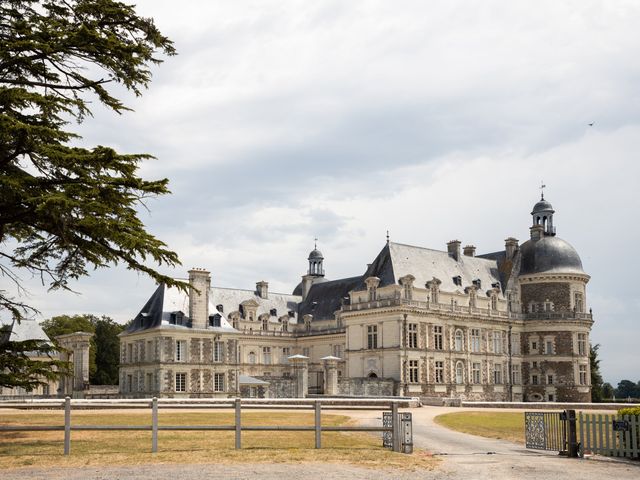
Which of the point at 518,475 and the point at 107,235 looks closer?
the point at 518,475

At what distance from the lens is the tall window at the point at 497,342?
63.1 meters

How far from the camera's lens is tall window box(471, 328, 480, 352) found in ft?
201

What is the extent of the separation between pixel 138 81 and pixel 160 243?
4820mm

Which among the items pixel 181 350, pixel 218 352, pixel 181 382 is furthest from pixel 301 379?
pixel 181 350

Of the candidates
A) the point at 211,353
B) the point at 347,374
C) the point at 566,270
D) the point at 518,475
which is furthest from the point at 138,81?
the point at 566,270

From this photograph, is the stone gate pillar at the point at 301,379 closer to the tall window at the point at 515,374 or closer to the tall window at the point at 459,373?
the tall window at the point at 459,373

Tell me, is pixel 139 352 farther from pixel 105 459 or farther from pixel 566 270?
pixel 105 459

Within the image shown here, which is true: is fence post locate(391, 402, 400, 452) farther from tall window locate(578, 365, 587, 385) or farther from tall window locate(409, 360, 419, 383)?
tall window locate(578, 365, 587, 385)

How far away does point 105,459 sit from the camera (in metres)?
15.4

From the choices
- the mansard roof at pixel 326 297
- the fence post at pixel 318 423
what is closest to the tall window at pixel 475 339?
the mansard roof at pixel 326 297

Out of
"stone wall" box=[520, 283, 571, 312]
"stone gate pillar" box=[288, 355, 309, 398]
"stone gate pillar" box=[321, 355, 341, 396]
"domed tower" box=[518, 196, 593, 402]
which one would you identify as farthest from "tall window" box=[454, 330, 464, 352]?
"stone gate pillar" box=[288, 355, 309, 398]

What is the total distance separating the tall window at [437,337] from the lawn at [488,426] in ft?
79.5

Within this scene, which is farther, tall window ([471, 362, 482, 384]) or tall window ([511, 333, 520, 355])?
tall window ([511, 333, 520, 355])

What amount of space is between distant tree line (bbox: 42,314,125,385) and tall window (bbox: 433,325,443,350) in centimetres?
3201
